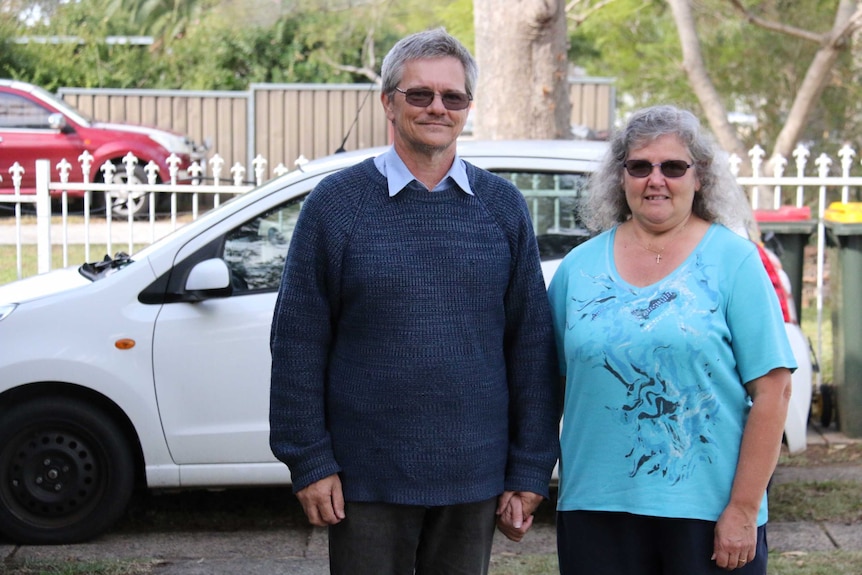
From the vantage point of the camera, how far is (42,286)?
5309 millimetres

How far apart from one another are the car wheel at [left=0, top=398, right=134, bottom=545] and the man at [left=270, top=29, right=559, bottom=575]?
2.61 meters

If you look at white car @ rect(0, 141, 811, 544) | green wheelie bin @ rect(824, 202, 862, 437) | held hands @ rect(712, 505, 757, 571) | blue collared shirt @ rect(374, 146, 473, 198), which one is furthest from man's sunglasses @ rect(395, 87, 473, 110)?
green wheelie bin @ rect(824, 202, 862, 437)

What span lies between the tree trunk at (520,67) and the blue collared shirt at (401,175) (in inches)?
217

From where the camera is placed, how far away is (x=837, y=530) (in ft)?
17.2

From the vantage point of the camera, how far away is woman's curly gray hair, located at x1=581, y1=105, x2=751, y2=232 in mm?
2650

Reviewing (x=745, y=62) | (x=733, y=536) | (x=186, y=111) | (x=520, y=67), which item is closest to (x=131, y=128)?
(x=186, y=111)

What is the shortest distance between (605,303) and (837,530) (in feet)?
10.4

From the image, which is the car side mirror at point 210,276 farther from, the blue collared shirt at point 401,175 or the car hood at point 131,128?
the car hood at point 131,128

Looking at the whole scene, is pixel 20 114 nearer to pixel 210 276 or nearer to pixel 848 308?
pixel 210 276

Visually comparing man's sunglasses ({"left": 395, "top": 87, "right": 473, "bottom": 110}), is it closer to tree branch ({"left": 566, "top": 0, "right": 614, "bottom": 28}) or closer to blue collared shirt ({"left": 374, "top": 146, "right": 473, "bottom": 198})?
blue collared shirt ({"left": 374, "top": 146, "right": 473, "bottom": 198})

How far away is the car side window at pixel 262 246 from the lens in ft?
16.5

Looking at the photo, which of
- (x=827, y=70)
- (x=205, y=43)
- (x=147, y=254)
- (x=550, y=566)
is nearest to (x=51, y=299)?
(x=147, y=254)

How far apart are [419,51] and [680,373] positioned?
91 centimetres

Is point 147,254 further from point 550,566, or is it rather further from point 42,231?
point 42,231
